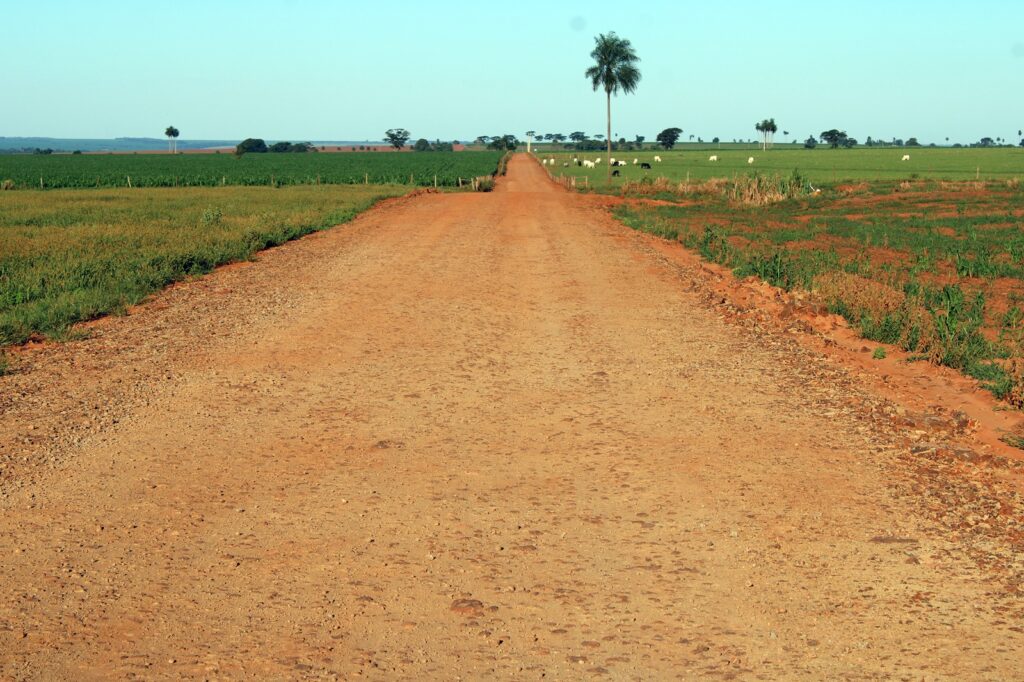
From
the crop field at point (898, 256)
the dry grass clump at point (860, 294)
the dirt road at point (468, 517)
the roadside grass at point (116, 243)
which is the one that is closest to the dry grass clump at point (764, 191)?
the crop field at point (898, 256)

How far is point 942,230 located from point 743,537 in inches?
995

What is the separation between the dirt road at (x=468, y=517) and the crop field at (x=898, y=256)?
174cm

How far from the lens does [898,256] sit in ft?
76.6

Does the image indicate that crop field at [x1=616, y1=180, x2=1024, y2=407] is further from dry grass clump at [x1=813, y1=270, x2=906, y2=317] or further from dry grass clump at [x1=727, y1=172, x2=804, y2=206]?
dry grass clump at [x1=727, y1=172, x2=804, y2=206]

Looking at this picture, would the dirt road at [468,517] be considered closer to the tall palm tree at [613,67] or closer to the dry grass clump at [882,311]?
the dry grass clump at [882,311]

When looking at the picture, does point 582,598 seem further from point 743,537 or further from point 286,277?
point 286,277

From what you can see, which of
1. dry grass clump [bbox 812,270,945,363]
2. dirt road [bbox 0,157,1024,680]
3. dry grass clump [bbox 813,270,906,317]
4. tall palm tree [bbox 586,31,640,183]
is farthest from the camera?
tall palm tree [bbox 586,31,640,183]

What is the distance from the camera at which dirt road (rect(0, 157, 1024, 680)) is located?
16.4ft

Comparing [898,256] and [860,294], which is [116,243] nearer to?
[860,294]

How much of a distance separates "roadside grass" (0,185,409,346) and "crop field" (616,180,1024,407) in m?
10.7

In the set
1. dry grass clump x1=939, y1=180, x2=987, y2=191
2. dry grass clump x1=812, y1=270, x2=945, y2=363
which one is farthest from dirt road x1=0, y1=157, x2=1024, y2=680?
dry grass clump x1=939, y1=180, x2=987, y2=191

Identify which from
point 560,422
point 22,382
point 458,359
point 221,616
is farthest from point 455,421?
point 22,382

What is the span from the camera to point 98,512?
22.1 ft

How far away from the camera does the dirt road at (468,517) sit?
197 inches
